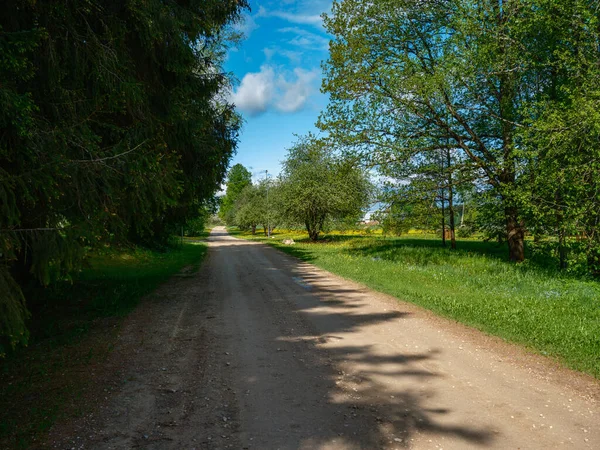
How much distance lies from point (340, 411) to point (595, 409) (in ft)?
8.52

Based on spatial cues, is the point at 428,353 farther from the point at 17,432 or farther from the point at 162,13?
the point at 162,13

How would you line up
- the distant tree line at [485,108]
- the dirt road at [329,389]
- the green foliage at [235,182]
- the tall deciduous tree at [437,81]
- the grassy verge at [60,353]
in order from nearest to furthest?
the dirt road at [329,389] → the grassy verge at [60,353] → the distant tree line at [485,108] → the tall deciduous tree at [437,81] → the green foliage at [235,182]

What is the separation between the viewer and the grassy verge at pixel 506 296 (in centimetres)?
673

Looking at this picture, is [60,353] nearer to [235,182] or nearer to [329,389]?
[329,389]

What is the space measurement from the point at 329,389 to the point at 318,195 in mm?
29852

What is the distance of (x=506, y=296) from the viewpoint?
424 inches

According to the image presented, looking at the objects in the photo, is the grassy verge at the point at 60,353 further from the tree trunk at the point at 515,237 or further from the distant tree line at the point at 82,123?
the tree trunk at the point at 515,237

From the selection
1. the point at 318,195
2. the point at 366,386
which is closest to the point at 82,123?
the point at 366,386

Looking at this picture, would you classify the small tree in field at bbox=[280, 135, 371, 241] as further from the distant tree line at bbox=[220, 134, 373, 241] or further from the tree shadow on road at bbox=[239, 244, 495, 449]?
the tree shadow on road at bbox=[239, 244, 495, 449]

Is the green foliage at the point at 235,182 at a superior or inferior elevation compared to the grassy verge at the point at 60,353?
superior

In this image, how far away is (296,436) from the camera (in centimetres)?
376

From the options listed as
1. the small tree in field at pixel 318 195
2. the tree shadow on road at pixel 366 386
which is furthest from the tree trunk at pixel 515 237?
the small tree in field at pixel 318 195

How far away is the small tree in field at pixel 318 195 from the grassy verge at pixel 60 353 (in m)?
22.6

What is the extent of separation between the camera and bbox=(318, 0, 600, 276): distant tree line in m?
11.8
